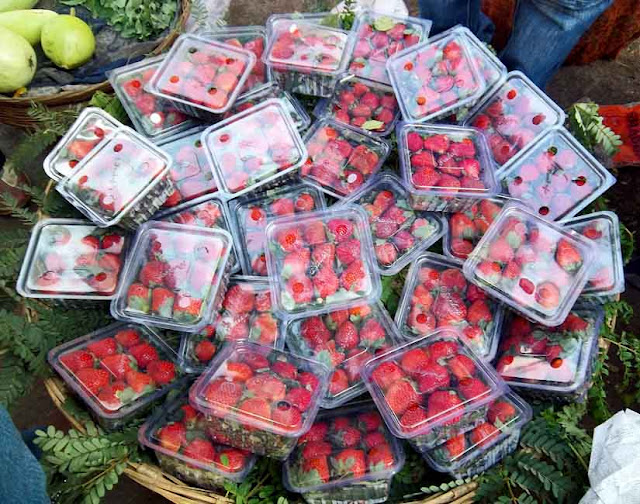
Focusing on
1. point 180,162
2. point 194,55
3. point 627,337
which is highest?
point 194,55

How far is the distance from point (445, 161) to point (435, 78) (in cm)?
35

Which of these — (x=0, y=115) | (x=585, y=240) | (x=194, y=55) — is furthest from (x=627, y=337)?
(x=0, y=115)

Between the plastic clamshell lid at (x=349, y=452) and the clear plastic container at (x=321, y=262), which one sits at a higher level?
the clear plastic container at (x=321, y=262)

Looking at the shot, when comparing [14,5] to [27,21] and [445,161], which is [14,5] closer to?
[27,21]

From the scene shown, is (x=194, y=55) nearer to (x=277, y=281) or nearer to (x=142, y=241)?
(x=142, y=241)

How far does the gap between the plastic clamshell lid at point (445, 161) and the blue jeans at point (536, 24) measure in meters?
0.70

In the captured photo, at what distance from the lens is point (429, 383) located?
166cm

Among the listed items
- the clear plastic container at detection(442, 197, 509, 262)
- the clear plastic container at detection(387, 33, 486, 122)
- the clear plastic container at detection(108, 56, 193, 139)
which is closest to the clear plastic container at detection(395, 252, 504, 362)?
the clear plastic container at detection(442, 197, 509, 262)

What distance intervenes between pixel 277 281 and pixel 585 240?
98 cm

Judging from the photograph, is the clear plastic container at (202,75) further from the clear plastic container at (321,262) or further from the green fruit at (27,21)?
the green fruit at (27,21)

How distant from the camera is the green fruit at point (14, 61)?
2314 millimetres

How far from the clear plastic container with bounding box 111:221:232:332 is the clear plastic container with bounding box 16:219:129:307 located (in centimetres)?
9

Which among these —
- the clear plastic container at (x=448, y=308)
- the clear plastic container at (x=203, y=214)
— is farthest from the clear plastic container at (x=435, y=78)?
the clear plastic container at (x=203, y=214)

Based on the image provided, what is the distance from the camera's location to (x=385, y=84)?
85.7 inches
